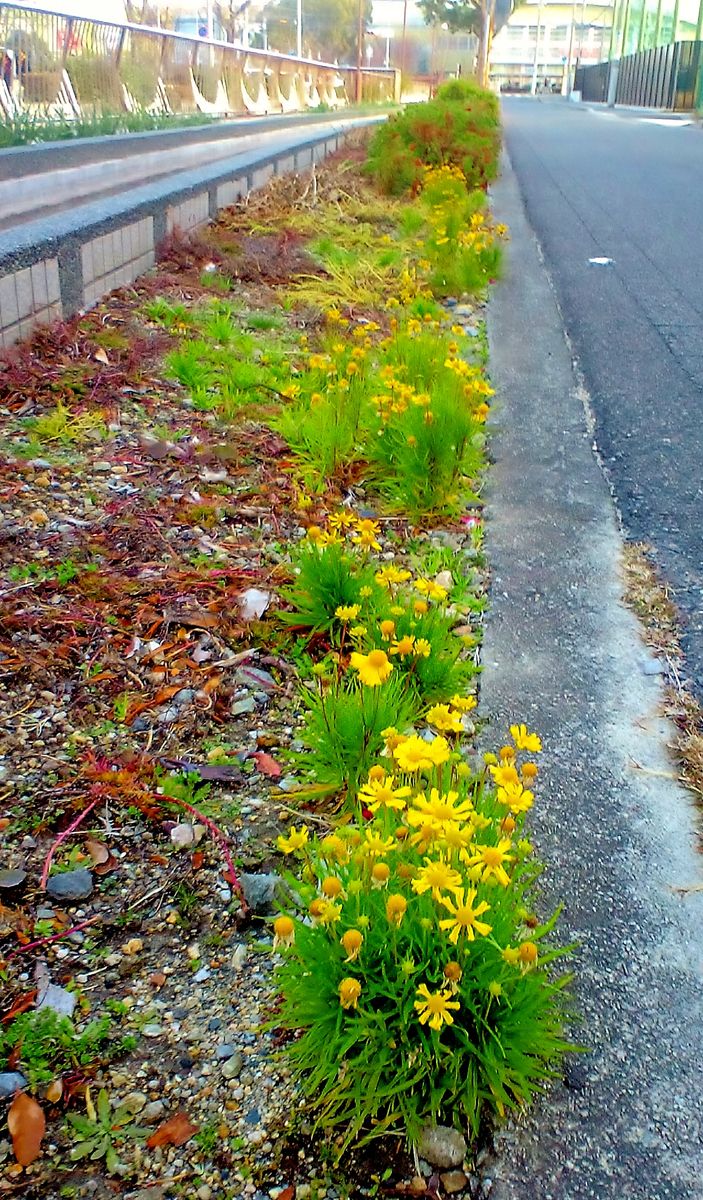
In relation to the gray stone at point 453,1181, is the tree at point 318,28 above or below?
above

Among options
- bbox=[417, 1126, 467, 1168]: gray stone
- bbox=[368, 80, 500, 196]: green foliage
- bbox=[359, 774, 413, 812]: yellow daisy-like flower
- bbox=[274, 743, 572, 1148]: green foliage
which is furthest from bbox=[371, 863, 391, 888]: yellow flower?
bbox=[368, 80, 500, 196]: green foliage

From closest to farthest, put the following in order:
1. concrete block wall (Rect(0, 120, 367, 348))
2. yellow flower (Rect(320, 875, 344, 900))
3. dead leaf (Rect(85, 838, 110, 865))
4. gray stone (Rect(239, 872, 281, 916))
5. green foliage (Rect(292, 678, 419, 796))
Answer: yellow flower (Rect(320, 875, 344, 900)) < gray stone (Rect(239, 872, 281, 916)) < dead leaf (Rect(85, 838, 110, 865)) < green foliage (Rect(292, 678, 419, 796)) < concrete block wall (Rect(0, 120, 367, 348))

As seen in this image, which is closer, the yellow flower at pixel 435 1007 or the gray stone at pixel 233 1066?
the yellow flower at pixel 435 1007

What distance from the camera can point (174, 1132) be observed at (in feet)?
5.28

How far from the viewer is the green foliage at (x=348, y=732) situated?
2305 mm

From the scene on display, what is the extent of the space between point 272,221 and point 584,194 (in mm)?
6361

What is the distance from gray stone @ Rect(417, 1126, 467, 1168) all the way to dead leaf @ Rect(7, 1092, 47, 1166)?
1.86ft

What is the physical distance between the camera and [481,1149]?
1.58 meters

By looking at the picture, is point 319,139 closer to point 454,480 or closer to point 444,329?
point 444,329

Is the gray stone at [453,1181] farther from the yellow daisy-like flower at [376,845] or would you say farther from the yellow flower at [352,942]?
the yellow daisy-like flower at [376,845]

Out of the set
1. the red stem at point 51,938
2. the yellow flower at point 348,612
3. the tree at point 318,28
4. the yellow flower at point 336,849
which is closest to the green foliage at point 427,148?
the yellow flower at point 348,612

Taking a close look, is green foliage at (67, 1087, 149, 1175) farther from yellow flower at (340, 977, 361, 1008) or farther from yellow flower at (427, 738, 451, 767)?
yellow flower at (427, 738, 451, 767)

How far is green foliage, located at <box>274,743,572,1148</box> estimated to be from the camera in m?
1.59

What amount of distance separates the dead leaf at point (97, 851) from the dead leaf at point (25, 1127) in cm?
57
